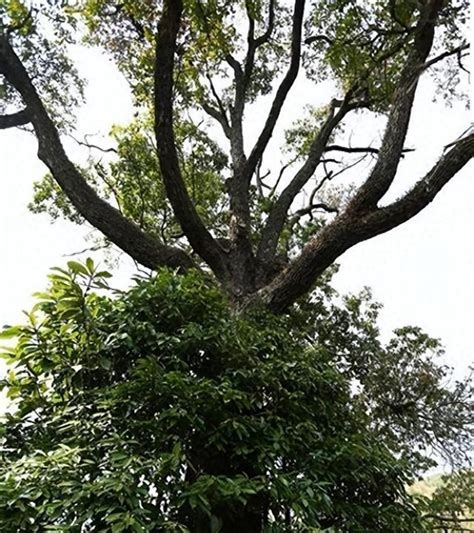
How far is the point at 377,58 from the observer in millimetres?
5027

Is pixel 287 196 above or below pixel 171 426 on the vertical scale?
above

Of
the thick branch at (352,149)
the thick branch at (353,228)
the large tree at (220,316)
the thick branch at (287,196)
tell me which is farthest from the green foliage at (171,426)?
the thick branch at (352,149)

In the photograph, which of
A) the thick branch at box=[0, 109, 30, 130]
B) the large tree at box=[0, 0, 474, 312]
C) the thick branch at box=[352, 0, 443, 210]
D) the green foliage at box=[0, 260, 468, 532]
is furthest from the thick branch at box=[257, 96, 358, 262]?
the thick branch at box=[0, 109, 30, 130]

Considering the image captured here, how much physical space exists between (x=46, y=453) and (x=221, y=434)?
24.7 inches

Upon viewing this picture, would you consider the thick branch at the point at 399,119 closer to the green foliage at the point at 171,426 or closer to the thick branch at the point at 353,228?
the thick branch at the point at 353,228

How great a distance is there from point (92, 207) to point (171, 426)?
2312mm

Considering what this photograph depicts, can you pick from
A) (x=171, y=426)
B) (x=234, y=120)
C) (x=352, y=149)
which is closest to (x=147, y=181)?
(x=234, y=120)

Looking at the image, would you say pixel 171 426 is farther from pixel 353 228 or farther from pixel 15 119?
pixel 15 119

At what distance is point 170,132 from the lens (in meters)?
3.42

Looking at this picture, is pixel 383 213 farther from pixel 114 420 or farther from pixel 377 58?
pixel 377 58

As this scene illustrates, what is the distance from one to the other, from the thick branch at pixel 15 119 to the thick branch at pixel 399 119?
2667mm

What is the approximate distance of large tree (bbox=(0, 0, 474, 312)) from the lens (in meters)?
3.40

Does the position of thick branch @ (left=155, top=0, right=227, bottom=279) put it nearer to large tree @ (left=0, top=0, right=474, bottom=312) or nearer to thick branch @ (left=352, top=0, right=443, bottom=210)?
large tree @ (left=0, top=0, right=474, bottom=312)

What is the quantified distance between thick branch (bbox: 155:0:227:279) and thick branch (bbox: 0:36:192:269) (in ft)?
0.69
